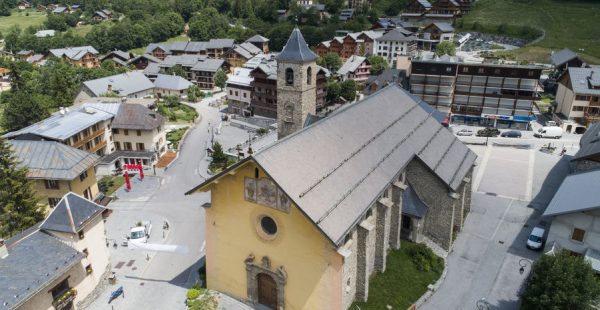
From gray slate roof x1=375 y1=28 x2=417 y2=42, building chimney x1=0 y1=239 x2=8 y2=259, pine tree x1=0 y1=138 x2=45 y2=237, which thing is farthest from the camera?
gray slate roof x1=375 y1=28 x2=417 y2=42

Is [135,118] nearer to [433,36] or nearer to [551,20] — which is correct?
[433,36]

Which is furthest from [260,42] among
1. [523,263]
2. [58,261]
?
[58,261]

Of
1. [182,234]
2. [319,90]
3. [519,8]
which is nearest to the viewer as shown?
[182,234]

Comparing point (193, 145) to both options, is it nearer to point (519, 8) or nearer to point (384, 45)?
point (384, 45)

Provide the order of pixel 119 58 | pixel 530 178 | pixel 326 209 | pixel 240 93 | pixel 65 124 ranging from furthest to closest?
1. pixel 119 58
2. pixel 240 93
3. pixel 530 178
4. pixel 65 124
5. pixel 326 209

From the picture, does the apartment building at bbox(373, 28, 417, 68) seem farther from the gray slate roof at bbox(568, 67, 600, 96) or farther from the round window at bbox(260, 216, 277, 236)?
the round window at bbox(260, 216, 277, 236)

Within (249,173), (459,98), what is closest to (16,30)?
(459,98)

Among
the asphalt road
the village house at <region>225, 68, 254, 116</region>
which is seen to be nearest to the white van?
the village house at <region>225, 68, 254, 116</region>
